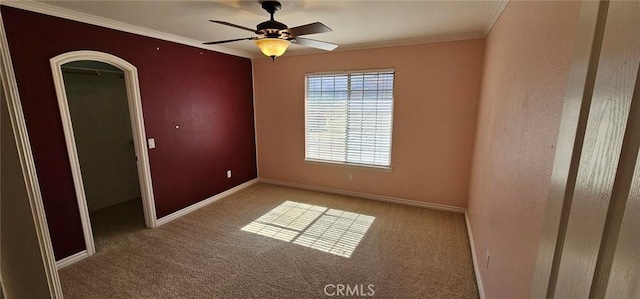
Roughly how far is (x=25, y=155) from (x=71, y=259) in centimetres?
294

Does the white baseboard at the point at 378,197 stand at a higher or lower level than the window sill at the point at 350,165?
lower

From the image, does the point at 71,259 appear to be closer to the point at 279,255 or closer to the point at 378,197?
the point at 279,255

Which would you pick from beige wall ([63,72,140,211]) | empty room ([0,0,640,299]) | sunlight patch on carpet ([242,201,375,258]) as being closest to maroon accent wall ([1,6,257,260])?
empty room ([0,0,640,299])

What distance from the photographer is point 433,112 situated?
3.59m

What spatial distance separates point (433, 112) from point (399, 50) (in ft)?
3.25

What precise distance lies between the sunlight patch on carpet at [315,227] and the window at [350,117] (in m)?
1.01

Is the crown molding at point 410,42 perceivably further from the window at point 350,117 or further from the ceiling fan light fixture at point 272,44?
the ceiling fan light fixture at point 272,44

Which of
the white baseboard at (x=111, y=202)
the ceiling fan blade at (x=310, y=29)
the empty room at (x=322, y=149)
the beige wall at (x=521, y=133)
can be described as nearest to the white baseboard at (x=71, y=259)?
the empty room at (x=322, y=149)

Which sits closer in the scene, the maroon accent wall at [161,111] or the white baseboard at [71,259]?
the maroon accent wall at [161,111]

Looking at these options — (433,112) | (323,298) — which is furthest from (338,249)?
(433,112)

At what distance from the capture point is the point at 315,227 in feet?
10.8

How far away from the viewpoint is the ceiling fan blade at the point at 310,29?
1.92 metres

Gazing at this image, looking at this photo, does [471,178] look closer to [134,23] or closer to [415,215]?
[415,215]

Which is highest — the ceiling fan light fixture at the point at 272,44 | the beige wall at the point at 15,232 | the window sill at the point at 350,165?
the ceiling fan light fixture at the point at 272,44
